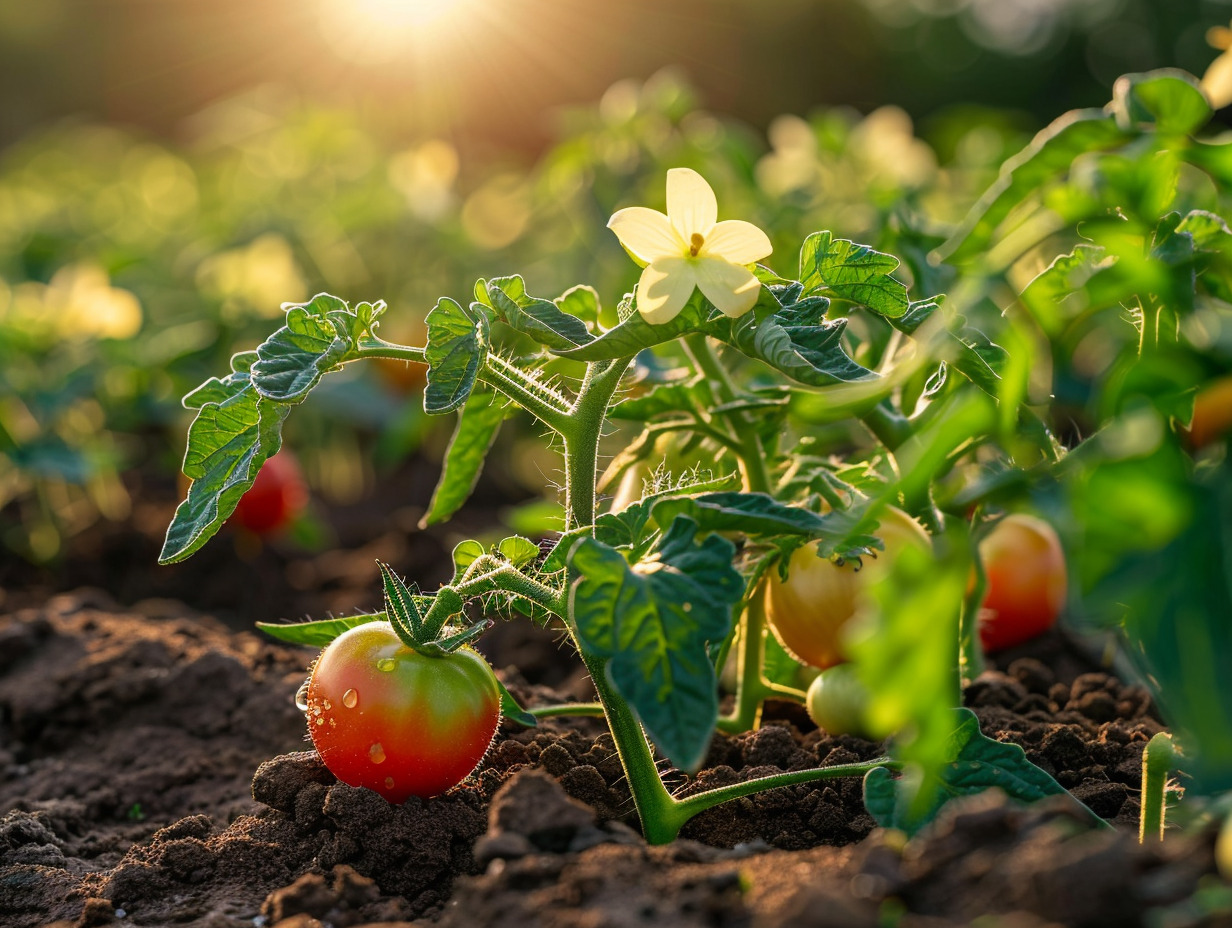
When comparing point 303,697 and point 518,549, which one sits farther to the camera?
point 303,697

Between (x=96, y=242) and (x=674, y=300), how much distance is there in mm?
4108

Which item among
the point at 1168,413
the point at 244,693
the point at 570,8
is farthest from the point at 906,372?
the point at 570,8

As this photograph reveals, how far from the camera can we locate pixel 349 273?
→ 4094mm

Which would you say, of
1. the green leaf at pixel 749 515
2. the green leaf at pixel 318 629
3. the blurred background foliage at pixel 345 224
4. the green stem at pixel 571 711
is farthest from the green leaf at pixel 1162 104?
the green leaf at pixel 318 629

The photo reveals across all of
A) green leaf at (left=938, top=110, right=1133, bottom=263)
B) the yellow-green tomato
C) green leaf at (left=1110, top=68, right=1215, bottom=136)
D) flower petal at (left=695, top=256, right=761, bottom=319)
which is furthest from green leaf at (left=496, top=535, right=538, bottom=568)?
green leaf at (left=1110, top=68, right=1215, bottom=136)

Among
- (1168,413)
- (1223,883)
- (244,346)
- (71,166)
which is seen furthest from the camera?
(71,166)

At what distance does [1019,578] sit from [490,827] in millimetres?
1069

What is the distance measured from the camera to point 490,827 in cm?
108

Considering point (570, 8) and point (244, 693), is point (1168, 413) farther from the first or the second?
point (570, 8)

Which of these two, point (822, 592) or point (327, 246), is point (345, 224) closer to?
point (327, 246)

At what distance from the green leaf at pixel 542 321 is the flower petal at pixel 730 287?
0.12 m

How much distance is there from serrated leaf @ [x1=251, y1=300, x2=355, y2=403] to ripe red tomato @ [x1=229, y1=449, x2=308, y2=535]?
5.08ft

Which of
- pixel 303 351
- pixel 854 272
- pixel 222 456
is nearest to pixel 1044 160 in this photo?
pixel 854 272

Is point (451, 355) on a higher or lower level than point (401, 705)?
higher
